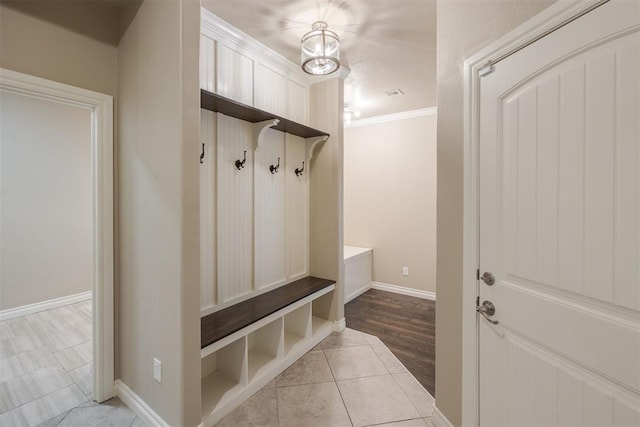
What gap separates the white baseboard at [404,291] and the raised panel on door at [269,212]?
7.06ft

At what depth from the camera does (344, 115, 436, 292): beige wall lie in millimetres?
4074

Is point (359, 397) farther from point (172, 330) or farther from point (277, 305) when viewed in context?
point (172, 330)

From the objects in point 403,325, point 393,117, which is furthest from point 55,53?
point 393,117

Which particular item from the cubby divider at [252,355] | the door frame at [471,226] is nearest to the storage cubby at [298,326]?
the cubby divider at [252,355]

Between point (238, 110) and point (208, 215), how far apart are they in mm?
822

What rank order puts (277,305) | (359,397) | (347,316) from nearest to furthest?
(359,397) → (277,305) → (347,316)

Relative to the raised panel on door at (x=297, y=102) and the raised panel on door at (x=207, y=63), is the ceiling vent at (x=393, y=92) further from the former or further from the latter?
the raised panel on door at (x=207, y=63)

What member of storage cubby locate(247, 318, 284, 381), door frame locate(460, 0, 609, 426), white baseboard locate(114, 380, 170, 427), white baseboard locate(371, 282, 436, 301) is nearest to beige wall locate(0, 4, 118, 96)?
white baseboard locate(114, 380, 170, 427)

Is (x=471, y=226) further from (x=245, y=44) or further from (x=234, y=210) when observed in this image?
(x=245, y=44)

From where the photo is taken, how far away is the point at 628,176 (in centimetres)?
87

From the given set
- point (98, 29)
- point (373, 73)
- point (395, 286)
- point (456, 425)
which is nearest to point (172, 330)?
point (456, 425)

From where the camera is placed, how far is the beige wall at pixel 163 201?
4.93ft

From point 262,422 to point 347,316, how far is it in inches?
71.8

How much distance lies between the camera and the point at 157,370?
5.47 feet
